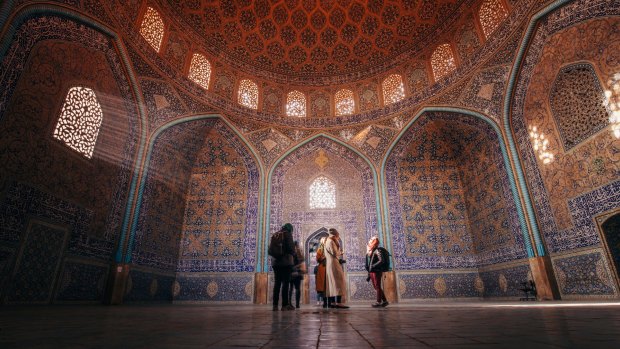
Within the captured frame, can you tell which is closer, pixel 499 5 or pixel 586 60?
pixel 586 60

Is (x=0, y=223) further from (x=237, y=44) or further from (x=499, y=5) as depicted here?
(x=499, y=5)

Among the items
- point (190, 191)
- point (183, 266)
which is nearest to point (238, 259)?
point (183, 266)

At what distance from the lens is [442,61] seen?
1100 cm

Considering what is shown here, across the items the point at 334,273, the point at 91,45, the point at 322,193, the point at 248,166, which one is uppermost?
the point at 91,45

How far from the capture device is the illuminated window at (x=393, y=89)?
11.9m

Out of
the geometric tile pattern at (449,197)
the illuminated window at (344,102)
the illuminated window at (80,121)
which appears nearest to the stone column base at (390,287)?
the geometric tile pattern at (449,197)

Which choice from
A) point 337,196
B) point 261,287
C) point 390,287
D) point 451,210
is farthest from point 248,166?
point 451,210

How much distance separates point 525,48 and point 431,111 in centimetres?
310

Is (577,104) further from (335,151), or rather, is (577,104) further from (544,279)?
(335,151)

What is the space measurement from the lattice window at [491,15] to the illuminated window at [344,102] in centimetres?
491

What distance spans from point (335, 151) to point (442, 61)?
478cm

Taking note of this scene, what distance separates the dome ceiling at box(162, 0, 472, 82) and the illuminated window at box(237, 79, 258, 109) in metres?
0.56

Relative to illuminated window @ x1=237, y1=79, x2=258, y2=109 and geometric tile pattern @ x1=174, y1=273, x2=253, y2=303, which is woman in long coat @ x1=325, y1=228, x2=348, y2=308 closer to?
geometric tile pattern @ x1=174, y1=273, x2=253, y2=303

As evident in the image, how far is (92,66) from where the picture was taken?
758 centimetres
